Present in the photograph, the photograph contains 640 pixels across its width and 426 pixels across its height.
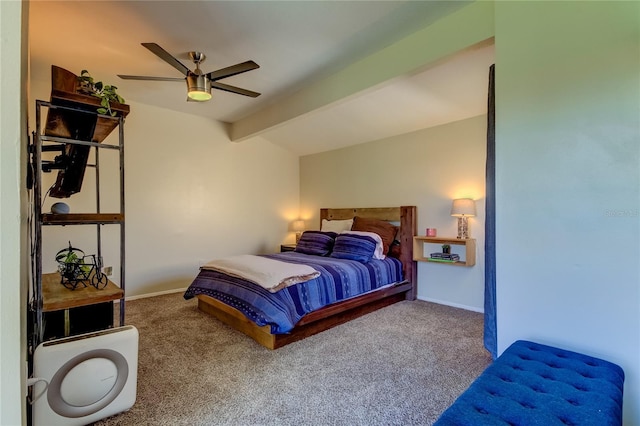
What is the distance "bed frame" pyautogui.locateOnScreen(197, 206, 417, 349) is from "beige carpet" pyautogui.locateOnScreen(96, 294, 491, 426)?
81 millimetres

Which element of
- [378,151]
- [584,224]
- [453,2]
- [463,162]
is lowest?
[584,224]

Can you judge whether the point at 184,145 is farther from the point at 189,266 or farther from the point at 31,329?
the point at 31,329

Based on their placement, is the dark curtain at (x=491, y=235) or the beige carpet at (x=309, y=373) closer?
the beige carpet at (x=309, y=373)

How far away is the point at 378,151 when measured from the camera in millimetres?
4754

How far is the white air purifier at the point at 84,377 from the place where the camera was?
1.46m

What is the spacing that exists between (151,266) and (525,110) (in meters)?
4.63

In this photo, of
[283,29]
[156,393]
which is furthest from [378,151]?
[156,393]

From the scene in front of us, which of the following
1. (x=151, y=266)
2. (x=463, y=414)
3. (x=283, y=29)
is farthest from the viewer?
(x=151, y=266)

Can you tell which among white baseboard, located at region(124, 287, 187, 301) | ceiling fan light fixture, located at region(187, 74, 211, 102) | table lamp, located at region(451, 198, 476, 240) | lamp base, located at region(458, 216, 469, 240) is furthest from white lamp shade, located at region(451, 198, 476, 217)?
white baseboard, located at region(124, 287, 187, 301)

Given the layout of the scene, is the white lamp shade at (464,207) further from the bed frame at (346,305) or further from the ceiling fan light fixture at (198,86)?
the ceiling fan light fixture at (198,86)

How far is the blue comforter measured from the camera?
2.63 meters

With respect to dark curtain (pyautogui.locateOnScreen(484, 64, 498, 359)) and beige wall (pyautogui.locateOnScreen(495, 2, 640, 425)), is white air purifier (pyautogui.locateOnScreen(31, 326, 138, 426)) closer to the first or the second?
beige wall (pyautogui.locateOnScreen(495, 2, 640, 425))

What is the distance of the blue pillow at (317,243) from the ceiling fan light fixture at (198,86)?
237 cm

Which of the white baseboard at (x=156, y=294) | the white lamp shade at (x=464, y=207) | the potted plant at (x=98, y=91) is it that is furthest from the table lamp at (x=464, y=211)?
the white baseboard at (x=156, y=294)
